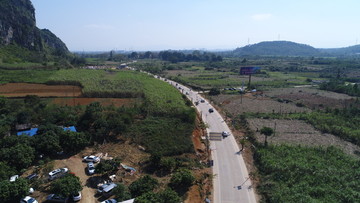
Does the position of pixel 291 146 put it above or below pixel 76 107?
below

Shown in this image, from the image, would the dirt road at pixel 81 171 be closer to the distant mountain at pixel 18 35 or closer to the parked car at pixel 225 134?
the parked car at pixel 225 134

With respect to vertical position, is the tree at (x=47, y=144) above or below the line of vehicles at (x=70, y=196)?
above

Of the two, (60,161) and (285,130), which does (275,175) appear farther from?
(60,161)

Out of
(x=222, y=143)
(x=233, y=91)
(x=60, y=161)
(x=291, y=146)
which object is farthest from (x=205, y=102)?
(x=60, y=161)

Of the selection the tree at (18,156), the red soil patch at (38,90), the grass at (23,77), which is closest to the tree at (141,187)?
the tree at (18,156)

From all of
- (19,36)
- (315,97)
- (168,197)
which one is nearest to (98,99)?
(168,197)

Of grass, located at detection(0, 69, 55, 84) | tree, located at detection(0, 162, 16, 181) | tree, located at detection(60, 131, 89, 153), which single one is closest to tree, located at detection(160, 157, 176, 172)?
tree, located at detection(60, 131, 89, 153)
